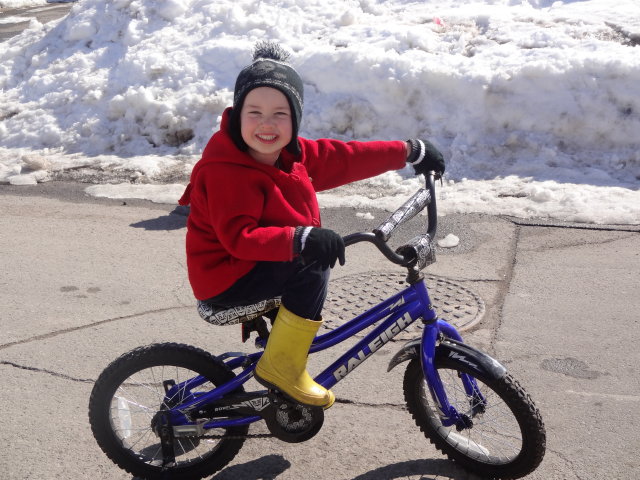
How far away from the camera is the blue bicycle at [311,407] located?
317cm

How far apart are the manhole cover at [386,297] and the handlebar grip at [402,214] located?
1.62 m

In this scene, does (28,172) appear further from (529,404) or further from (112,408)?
(529,404)

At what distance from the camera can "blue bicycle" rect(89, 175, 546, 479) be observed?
3168 millimetres

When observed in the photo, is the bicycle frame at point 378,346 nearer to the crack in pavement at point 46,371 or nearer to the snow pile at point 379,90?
the crack in pavement at point 46,371

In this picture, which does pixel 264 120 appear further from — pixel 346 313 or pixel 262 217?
pixel 346 313

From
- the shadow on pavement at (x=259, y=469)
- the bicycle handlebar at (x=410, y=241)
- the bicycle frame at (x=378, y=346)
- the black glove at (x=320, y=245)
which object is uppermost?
the black glove at (x=320, y=245)

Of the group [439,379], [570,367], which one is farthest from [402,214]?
[570,367]

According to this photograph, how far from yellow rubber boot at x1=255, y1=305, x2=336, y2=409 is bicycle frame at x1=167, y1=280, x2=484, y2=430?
15cm

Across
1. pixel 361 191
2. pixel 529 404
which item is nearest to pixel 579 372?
pixel 529 404

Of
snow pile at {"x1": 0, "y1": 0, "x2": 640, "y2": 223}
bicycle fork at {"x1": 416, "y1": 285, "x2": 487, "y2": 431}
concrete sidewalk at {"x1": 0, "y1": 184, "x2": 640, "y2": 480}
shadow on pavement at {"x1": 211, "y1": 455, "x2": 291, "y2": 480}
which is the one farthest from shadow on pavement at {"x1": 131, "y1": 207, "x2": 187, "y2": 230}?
bicycle fork at {"x1": 416, "y1": 285, "x2": 487, "y2": 431}

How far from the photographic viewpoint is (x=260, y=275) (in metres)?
3.09

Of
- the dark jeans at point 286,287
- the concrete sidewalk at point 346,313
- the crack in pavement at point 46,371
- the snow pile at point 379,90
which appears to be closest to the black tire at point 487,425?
the concrete sidewalk at point 346,313

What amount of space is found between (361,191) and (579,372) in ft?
10.4

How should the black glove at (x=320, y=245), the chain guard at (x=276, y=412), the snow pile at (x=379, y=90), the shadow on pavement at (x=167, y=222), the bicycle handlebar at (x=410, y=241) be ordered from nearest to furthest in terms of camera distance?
the black glove at (x=320, y=245)
the bicycle handlebar at (x=410, y=241)
the chain guard at (x=276, y=412)
the shadow on pavement at (x=167, y=222)
the snow pile at (x=379, y=90)
